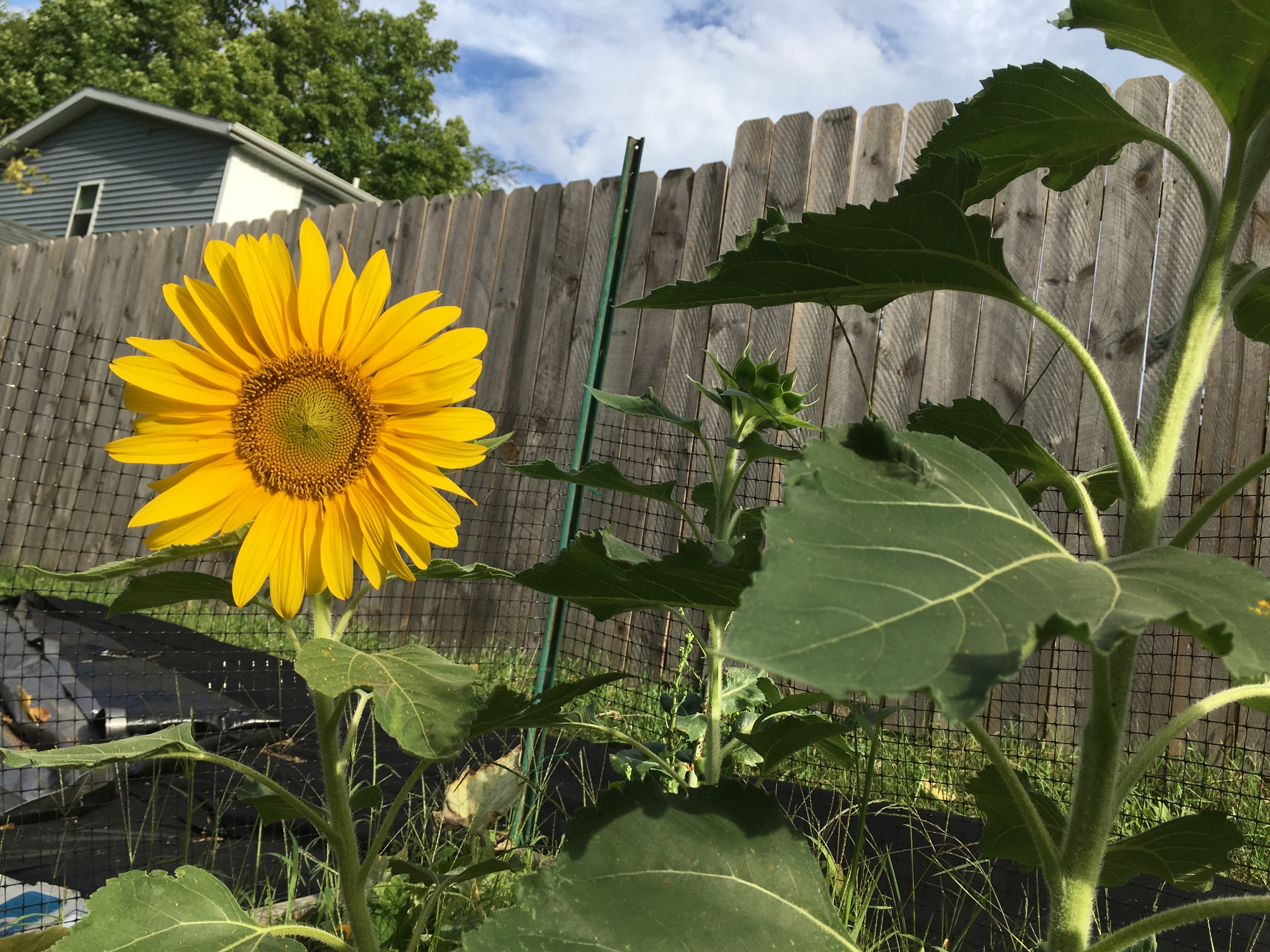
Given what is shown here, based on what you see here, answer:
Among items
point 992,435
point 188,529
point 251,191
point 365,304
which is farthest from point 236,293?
point 251,191

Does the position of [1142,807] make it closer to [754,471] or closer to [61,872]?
[754,471]

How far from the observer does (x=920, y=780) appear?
2.68m

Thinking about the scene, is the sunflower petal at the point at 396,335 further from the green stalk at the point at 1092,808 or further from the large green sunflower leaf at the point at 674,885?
the green stalk at the point at 1092,808

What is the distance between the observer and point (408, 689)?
907 mm

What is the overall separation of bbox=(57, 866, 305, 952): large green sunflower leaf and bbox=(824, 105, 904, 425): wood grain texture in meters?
3.01

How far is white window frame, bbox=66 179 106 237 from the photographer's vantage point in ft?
50.3

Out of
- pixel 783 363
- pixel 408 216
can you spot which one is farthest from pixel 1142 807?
pixel 408 216

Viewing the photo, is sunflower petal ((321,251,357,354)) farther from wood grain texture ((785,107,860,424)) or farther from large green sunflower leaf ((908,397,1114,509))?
wood grain texture ((785,107,860,424))

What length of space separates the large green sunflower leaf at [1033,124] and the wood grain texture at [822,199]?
2.88 metres

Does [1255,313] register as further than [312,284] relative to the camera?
No

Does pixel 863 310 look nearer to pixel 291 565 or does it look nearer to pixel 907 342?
pixel 907 342

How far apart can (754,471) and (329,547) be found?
8.79 ft

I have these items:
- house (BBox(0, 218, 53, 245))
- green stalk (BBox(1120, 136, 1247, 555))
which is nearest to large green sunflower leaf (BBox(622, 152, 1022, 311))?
green stalk (BBox(1120, 136, 1247, 555))

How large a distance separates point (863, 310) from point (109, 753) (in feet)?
10.7
